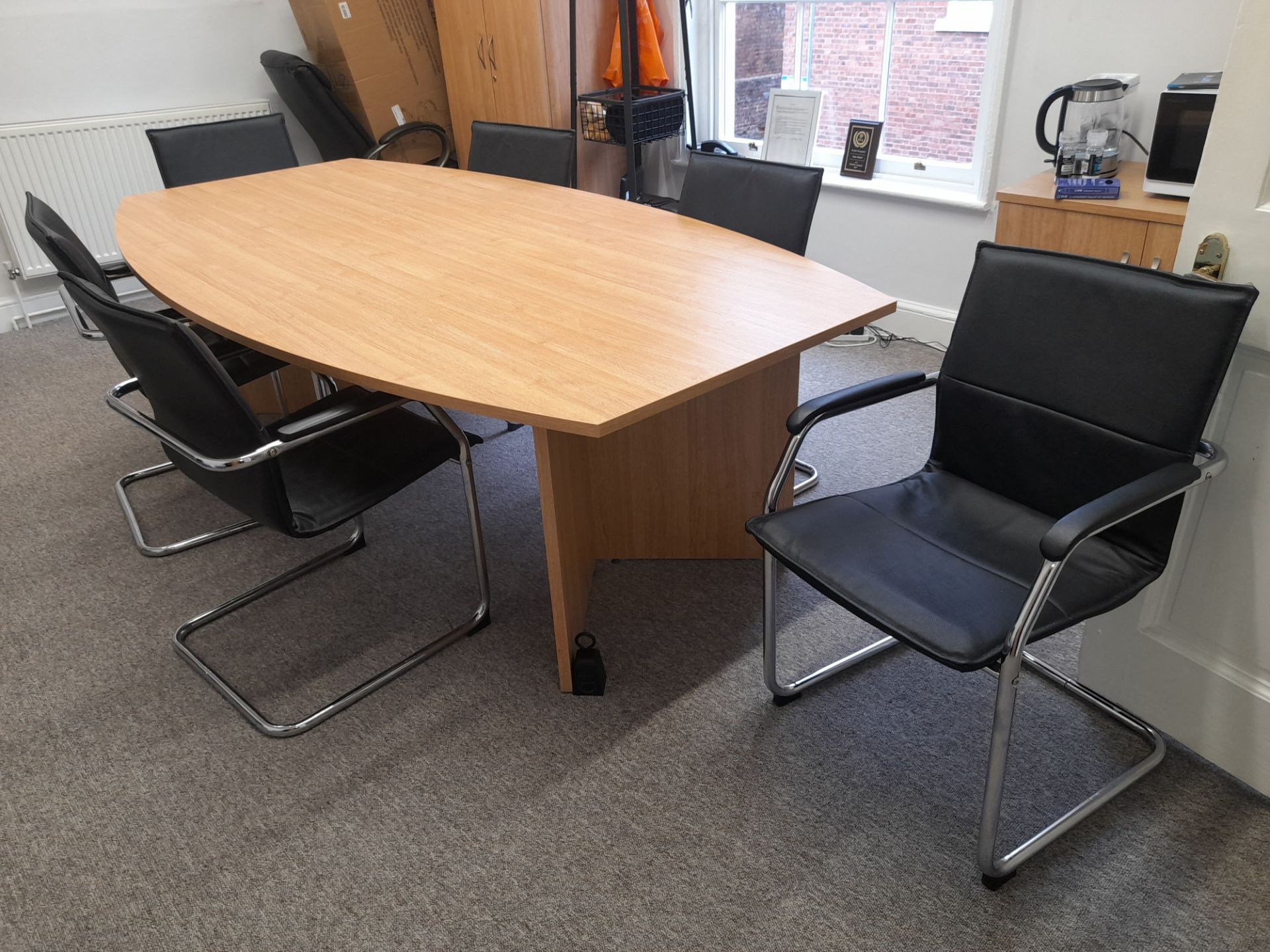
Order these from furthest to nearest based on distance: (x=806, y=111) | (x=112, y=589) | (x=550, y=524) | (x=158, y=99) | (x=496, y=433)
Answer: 1. (x=158, y=99)
2. (x=806, y=111)
3. (x=496, y=433)
4. (x=112, y=589)
5. (x=550, y=524)

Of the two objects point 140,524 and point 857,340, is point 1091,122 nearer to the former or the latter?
point 857,340

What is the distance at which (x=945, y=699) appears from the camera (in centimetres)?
192

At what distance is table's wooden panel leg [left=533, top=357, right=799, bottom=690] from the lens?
215 centimetres

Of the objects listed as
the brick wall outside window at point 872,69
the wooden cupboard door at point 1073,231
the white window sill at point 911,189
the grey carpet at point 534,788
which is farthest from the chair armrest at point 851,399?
the brick wall outside window at point 872,69

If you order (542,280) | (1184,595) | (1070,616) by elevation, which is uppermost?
(542,280)

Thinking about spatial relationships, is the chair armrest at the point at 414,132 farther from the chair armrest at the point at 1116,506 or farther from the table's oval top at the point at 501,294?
the chair armrest at the point at 1116,506

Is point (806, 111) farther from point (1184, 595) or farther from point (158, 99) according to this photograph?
point (158, 99)

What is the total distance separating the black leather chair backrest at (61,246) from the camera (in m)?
2.03

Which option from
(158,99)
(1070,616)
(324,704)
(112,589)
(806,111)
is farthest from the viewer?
(158,99)

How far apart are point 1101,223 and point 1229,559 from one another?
1.31 metres

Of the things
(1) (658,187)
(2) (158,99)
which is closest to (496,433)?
(1) (658,187)

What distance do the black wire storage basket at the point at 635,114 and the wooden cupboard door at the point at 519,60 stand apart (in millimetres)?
186

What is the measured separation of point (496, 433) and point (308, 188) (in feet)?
3.46

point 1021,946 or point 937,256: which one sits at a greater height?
point 937,256
